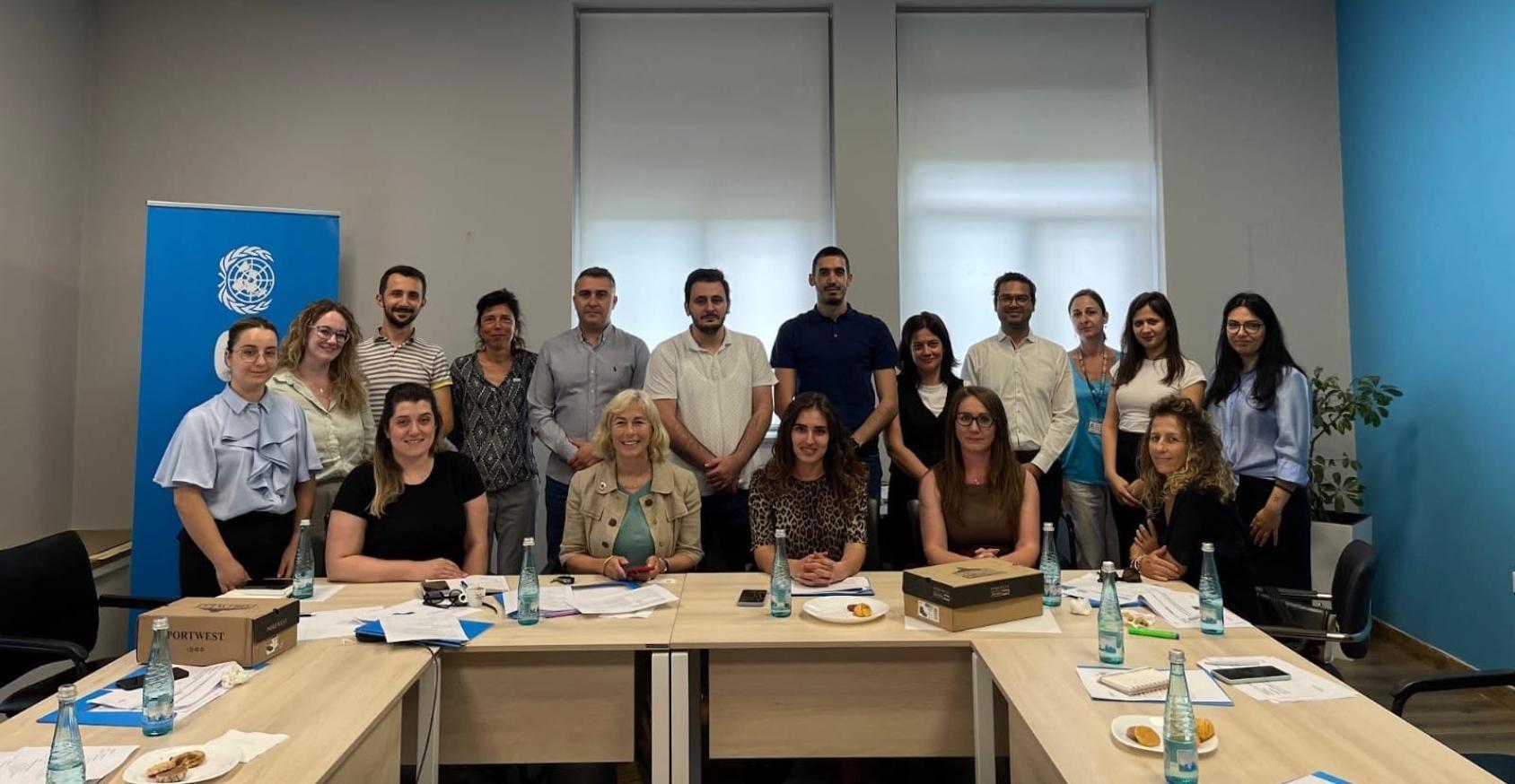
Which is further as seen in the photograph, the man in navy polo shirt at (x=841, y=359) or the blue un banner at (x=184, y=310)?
the blue un banner at (x=184, y=310)

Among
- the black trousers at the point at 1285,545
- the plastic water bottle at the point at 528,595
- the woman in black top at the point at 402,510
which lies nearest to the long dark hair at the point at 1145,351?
the black trousers at the point at 1285,545

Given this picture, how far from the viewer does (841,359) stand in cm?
345

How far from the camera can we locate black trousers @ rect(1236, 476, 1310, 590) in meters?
3.06

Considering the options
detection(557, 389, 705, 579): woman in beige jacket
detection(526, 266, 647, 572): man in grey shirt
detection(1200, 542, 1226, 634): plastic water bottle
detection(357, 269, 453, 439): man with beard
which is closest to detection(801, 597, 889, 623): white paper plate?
detection(557, 389, 705, 579): woman in beige jacket

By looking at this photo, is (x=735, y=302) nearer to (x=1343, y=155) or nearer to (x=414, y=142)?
(x=414, y=142)

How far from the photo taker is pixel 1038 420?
11.5 ft

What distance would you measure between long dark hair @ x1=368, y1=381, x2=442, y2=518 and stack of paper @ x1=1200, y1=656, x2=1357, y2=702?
227 centimetres

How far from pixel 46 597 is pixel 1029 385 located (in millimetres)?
3525

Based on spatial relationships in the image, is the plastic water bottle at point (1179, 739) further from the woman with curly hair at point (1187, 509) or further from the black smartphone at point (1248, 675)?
the woman with curly hair at point (1187, 509)

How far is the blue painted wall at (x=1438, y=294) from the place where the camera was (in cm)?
337

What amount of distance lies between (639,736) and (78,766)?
1.19m

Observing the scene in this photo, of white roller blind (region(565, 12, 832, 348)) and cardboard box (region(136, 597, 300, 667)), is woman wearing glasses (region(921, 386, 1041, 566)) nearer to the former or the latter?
cardboard box (region(136, 597, 300, 667))

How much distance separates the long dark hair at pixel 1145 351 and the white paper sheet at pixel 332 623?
2.90 m

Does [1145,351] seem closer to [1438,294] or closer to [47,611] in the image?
[1438,294]
